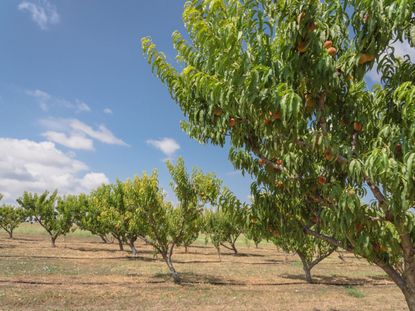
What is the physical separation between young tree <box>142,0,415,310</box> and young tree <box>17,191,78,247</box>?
46.7 metres

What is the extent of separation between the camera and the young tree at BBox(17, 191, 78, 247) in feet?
154

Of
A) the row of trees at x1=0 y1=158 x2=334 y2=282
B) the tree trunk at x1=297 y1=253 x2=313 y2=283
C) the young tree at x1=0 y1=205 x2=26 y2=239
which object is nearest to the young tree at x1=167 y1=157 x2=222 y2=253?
the row of trees at x1=0 y1=158 x2=334 y2=282

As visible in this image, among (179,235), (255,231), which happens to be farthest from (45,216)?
(255,231)

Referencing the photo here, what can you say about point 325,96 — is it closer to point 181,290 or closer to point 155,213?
point 181,290

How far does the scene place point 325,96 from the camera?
4.60m

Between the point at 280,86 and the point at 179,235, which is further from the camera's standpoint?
the point at 179,235

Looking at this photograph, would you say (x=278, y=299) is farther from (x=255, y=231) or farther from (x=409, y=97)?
(x=409, y=97)

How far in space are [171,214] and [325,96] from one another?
18.3m

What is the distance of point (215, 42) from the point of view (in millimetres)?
4258

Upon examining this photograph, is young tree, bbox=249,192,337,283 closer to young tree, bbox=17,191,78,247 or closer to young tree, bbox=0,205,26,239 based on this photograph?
young tree, bbox=17,191,78,247

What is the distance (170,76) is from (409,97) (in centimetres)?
369

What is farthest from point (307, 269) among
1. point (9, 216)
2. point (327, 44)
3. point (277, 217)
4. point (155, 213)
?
point (9, 216)

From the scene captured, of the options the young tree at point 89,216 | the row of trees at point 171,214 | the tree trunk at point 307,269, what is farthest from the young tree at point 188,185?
the young tree at point 89,216

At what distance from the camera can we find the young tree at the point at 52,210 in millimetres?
46938
